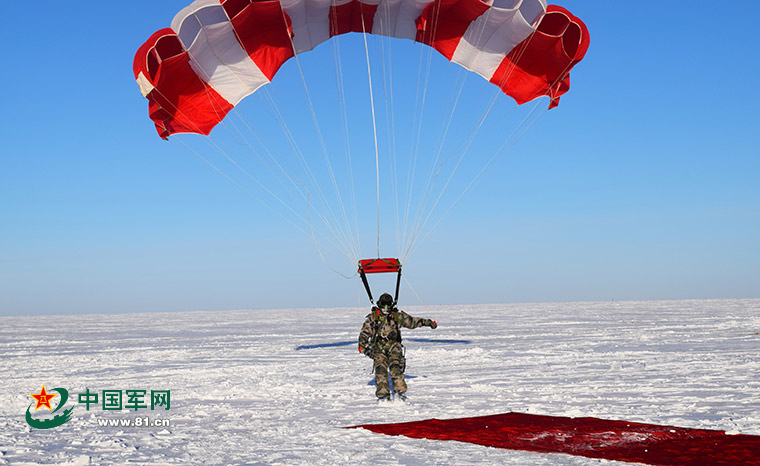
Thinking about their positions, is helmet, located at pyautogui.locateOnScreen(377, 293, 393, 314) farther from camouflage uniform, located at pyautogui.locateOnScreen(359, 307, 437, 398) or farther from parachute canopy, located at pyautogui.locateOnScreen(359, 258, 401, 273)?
parachute canopy, located at pyautogui.locateOnScreen(359, 258, 401, 273)

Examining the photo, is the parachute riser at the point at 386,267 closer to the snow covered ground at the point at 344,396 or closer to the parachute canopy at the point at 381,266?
the parachute canopy at the point at 381,266

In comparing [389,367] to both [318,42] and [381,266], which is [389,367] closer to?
[381,266]

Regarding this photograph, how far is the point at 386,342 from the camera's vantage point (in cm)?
818

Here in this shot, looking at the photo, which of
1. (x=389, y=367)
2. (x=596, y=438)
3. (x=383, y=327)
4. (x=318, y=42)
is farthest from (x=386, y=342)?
(x=318, y=42)

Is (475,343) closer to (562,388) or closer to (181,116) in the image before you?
(562,388)

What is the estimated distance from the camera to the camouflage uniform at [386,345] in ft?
26.1

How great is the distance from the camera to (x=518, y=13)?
8898 mm

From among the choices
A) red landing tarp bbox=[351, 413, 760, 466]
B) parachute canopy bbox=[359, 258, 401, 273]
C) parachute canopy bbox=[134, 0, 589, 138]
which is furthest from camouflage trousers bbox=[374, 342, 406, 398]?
parachute canopy bbox=[134, 0, 589, 138]

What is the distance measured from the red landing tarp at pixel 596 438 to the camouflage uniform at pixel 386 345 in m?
1.40

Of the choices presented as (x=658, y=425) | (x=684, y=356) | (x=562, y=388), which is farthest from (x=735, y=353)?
(x=658, y=425)

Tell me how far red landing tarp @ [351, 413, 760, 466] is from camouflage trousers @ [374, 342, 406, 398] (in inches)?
53.4

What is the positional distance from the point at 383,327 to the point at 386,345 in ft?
0.80

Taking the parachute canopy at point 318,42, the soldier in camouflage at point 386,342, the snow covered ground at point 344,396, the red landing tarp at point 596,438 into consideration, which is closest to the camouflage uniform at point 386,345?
the soldier in camouflage at point 386,342

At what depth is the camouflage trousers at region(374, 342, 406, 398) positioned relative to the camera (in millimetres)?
7887
